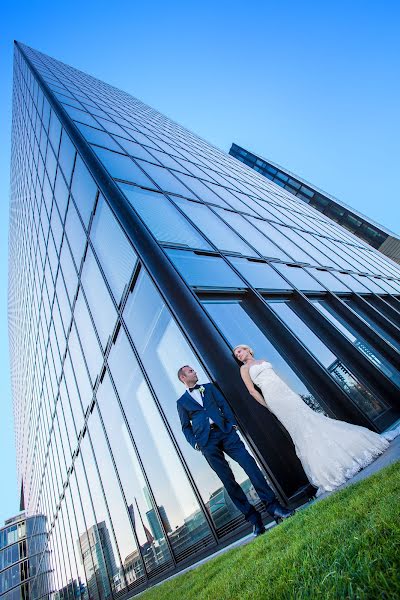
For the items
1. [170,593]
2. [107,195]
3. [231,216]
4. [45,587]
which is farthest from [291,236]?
[45,587]

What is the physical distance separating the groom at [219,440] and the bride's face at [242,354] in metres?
0.66

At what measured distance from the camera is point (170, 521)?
→ 447 centimetres

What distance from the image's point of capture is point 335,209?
31.6 metres

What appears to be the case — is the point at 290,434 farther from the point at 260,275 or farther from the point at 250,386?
the point at 260,275

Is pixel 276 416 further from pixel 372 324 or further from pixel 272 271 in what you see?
pixel 372 324

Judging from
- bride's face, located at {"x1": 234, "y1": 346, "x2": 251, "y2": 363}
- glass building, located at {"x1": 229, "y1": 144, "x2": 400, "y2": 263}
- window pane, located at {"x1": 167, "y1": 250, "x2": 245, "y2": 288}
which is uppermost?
glass building, located at {"x1": 229, "y1": 144, "x2": 400, "y2": 263}

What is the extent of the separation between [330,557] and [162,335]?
3.69m

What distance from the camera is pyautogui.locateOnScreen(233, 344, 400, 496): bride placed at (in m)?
3.35

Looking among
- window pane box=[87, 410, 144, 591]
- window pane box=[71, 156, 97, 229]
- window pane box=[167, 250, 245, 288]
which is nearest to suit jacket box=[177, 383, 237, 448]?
window pane box=[167, 250, 245, 288]

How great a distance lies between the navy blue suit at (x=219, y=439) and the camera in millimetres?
3342

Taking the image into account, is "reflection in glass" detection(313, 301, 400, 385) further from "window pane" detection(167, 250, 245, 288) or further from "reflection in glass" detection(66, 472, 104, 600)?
"reflection in glass" detection(66, 472, 104, 600)

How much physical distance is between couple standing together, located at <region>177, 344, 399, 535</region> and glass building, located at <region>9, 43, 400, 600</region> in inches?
10.8

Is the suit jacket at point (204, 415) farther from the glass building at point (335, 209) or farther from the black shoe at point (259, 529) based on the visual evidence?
the glass building at point (335, 209)

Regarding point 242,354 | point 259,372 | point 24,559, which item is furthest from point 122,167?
point 24,559
